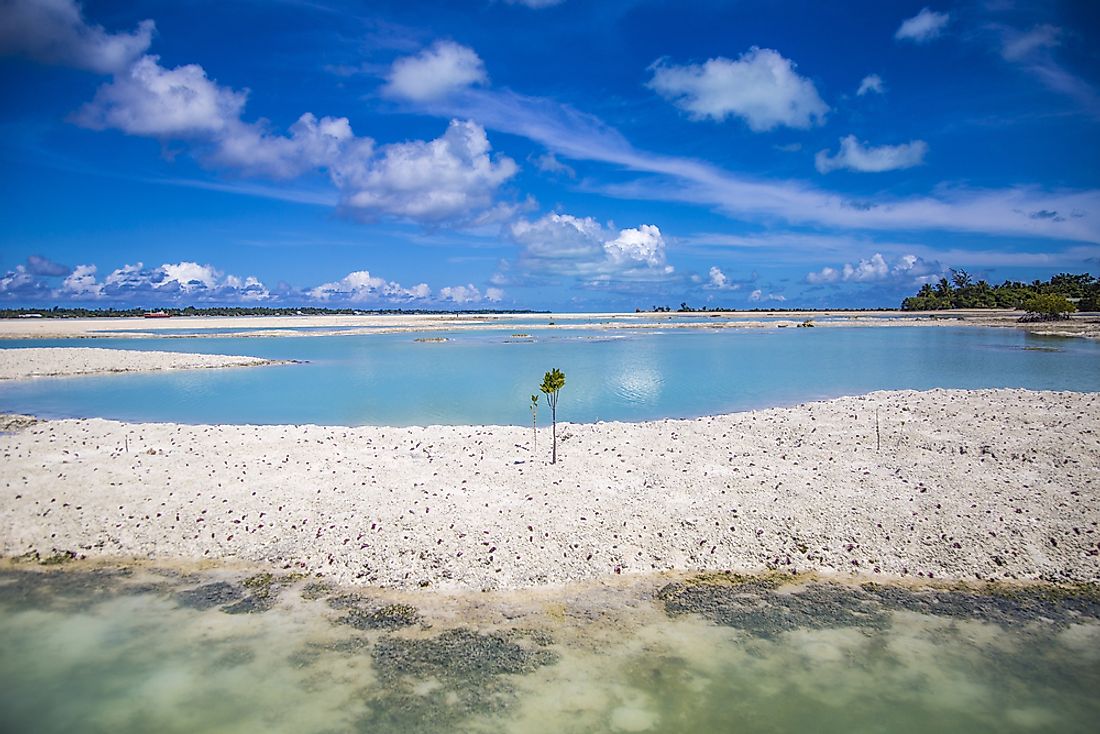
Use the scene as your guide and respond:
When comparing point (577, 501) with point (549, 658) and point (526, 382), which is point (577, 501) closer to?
point (549, 658)

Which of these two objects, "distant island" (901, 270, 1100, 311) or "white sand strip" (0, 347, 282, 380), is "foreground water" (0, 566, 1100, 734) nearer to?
"white sand strip" (0, 347, 282, 380)

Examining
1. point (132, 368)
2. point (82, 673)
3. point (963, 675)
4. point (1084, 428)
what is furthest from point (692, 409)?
point (132, 368)

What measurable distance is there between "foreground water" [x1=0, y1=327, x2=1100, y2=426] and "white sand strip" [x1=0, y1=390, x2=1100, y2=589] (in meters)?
6.03

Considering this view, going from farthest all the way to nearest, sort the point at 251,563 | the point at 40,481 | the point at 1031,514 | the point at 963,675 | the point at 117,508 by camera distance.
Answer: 1. the point at 40,481
2. the point at 117,508
3. the point at 1031,514
4. the point at 251,563
5. the point at 963,675

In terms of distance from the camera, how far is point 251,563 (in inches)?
396

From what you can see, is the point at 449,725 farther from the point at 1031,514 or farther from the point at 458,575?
the point at 1031,514

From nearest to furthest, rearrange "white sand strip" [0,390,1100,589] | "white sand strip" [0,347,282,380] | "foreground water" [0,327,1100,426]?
"white sand strip" [0,390,1100,589] → "foreground water" [0,327,1100,426] → "white sand strip" [0,347,282,380]

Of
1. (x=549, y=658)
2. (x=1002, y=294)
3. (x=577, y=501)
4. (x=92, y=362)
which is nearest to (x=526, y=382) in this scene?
(x=577, y=501)

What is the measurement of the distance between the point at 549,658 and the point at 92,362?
42503mm

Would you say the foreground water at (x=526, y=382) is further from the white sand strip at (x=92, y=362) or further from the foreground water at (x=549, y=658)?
the foreground water at (x=549, y=658)

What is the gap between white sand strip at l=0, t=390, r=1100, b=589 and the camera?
9.83m

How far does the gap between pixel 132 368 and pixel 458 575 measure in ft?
120

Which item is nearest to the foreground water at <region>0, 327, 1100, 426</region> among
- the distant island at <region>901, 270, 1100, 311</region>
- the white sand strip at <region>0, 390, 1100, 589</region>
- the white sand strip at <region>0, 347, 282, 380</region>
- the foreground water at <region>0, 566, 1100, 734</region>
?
the white sand strip at <region>0, 347, 282, 380</region>

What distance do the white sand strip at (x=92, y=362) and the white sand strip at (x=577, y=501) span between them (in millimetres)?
22322
